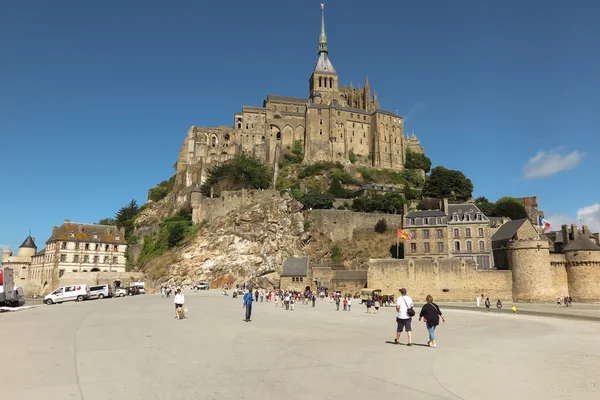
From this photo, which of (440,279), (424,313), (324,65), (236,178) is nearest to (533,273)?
(440,279)

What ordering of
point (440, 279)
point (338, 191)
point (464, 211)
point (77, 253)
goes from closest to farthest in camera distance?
point (440, 279) → point (464, 211) → point (77, 253) → point (338, 191)

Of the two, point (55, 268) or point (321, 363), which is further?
point (55, 268)

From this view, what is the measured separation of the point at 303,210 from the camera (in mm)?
58844

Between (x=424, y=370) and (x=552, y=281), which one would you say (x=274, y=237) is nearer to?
(x=552, y=281)

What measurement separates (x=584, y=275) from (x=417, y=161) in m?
52.2

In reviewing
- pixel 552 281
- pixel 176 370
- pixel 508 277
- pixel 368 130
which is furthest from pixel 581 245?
pixel 368 130

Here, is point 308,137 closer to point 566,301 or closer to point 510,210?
point 510,210

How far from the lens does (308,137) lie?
85.1 metres

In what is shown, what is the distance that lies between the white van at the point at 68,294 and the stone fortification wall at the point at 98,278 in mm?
19695

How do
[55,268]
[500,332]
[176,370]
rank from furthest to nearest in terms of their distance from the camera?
[55,268] < [500,332] < [176,370]

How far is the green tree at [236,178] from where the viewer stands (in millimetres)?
66312

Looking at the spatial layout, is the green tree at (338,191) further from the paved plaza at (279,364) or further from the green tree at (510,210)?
the paved plaza at (279,364)

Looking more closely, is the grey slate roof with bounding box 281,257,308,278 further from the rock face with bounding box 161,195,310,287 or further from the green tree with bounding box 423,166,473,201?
the green tree with bounding box 423,166,473,201

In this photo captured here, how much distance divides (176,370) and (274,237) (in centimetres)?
4573
